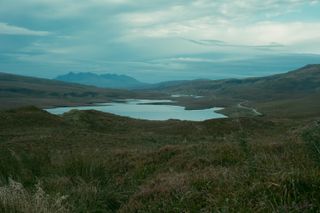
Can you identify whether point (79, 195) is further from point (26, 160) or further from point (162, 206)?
point (26, 160)

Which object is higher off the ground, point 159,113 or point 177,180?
point 177,180

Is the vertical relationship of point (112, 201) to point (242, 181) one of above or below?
below

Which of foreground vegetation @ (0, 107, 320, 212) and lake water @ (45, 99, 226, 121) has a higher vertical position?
foreground vegetation @ (0, 107, 320, 212)

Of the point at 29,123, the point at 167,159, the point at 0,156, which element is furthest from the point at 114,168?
the point at 29,123

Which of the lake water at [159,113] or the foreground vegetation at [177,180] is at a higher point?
the foreground vegetation at [177,180]

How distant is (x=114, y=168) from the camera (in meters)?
10.9

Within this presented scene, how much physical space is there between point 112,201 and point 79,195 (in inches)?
20.6

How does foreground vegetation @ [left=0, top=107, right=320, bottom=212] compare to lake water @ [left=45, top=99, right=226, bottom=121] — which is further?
lake water @ [left=45, top=99, right=226, bottom=121]

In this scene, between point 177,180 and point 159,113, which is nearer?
point 177,180

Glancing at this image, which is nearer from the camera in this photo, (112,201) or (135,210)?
(135,210)

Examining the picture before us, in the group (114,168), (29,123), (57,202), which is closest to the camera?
(57,202)

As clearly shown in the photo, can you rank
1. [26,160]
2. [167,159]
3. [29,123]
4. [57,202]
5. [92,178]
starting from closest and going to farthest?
[57,202], [92,178], [26,160], [167,159], [29,123]

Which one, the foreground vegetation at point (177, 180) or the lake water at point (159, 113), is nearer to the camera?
the foreground vegetation at point (177, 180)

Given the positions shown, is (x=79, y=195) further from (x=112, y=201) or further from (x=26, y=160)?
(x=26, y=160)
